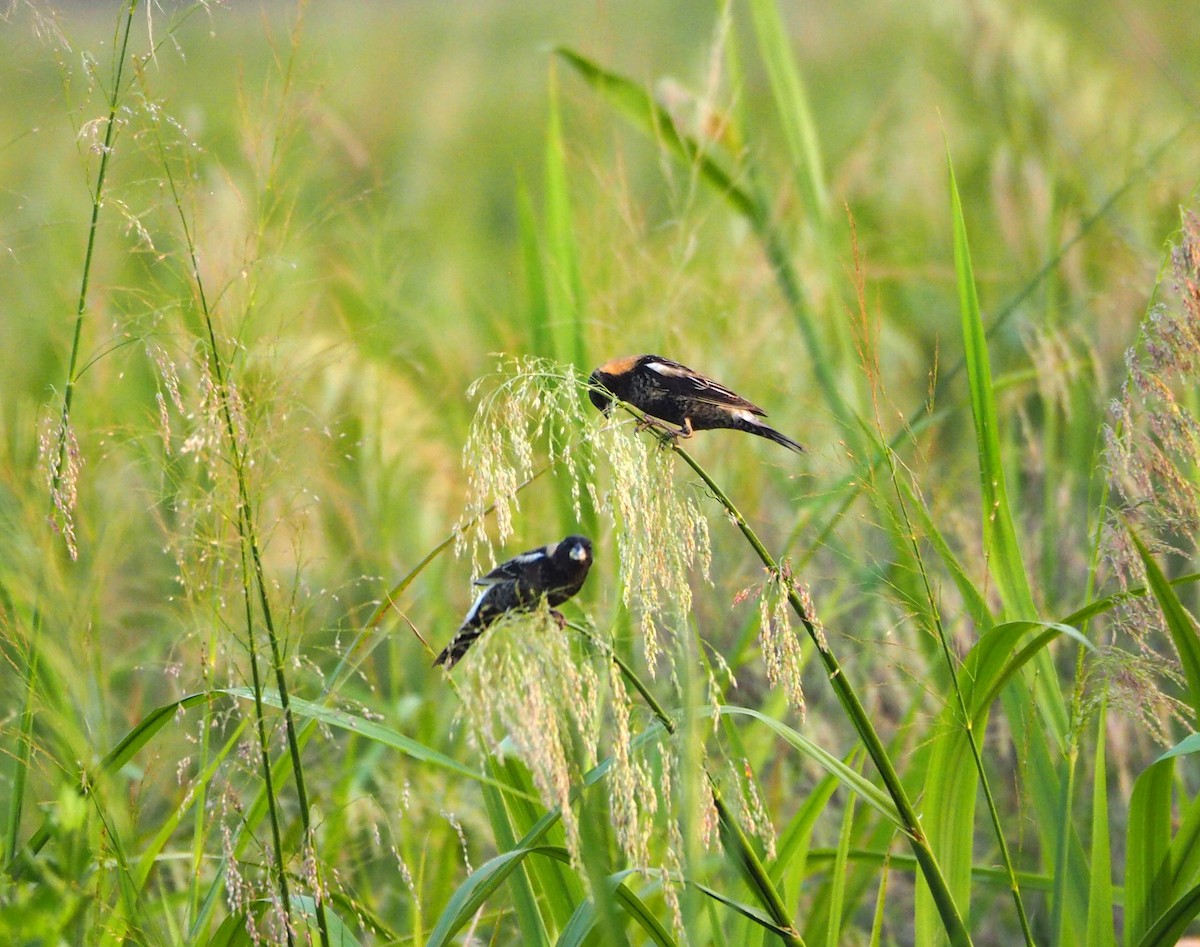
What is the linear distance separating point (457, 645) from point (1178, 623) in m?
0.78

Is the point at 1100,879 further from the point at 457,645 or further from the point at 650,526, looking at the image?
the point at 457,645

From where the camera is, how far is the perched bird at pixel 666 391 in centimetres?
154

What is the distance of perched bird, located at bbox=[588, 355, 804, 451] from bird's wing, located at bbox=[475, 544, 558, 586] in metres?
0.27

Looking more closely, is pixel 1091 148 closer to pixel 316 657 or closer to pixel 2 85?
pixel 316 657

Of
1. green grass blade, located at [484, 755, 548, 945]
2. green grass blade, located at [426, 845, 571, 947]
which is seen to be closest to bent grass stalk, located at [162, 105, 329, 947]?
green grass blade, located at [426, 845, 571, 947]

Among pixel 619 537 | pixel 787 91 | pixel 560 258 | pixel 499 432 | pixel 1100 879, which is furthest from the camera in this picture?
pixel 787 91

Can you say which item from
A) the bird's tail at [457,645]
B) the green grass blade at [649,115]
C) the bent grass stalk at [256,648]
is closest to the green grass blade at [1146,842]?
the bird's tail at [457,645]

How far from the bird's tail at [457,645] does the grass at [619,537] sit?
0.13 feet

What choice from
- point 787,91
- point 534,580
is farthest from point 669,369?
point 787,91

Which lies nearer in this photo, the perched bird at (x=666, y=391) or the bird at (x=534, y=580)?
the bird at (x=534, y=580)

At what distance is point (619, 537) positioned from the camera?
1.27 meters

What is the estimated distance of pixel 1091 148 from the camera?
195 inches

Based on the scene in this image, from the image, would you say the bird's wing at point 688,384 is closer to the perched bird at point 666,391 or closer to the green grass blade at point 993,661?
the perched bird at point 666,391

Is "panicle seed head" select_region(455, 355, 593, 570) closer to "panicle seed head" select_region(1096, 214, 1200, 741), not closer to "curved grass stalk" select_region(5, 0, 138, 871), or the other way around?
"curved grass stalk" select_region(5, 0, 138, 871)
